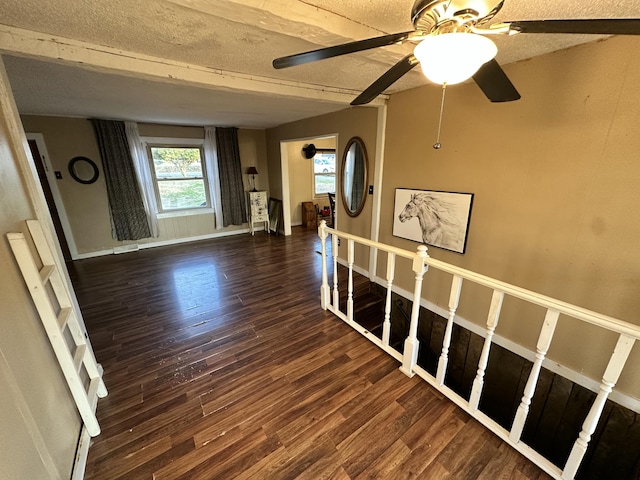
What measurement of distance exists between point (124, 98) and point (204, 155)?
229 centimetres

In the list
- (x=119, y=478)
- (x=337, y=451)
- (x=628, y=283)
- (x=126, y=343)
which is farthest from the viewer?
(x=126, y=343)

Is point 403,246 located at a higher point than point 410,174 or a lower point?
lower

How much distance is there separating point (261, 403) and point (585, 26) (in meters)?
2.32

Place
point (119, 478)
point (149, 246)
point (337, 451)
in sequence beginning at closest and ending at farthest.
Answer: point (119, 478) → point (337, 451) → point (149, 246)

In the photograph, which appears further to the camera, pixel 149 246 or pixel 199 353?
pixel 149 246

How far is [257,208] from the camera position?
17.9 feet

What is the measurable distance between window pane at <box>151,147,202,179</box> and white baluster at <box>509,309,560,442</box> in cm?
556

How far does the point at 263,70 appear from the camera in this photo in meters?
1.96

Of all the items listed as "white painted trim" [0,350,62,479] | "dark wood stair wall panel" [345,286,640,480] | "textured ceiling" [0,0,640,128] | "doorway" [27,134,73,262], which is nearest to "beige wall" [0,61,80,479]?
"white painted trim" [0,350,62,479]

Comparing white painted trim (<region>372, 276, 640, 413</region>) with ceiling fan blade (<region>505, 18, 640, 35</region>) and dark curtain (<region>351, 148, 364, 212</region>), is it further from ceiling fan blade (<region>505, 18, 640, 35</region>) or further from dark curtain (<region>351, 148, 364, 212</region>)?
ceiling fan blade (<region>505, 18, 640, 35</region>)

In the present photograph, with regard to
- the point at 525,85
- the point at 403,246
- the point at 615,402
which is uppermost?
the point at 525,85

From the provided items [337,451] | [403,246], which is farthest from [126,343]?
[403,246]

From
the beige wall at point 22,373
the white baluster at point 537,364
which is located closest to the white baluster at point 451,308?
the white baluster at point 537,364

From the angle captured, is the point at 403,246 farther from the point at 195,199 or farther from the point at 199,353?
the point at 195,199
